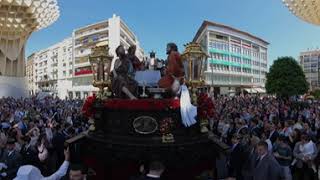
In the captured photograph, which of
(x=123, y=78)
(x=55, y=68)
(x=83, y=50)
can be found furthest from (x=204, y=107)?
(x=55, y=68)

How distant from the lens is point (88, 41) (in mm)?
117062

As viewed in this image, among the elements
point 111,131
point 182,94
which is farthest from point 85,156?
point 182,94

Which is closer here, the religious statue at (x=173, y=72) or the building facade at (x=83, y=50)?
the religious statue at (x=173, y=72)

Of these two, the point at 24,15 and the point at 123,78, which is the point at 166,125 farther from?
the point at 24,15

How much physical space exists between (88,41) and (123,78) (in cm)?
10877

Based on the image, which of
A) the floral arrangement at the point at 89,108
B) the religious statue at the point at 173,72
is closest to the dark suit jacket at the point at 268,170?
the religious statue at the point at 173,72

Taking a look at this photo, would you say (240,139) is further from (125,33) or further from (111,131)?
(125,33)

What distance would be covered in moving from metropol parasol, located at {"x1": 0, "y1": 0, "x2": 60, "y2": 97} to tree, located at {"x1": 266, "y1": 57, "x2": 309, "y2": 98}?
4037 centimetres

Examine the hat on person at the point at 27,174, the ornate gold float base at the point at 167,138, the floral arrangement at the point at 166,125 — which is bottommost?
the ornate gold float base at the point at 167,138

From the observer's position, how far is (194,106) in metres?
10.1

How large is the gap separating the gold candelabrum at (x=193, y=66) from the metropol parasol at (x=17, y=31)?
2418 inches

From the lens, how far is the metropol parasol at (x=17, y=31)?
68.1 metres

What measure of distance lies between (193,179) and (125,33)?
362 feet

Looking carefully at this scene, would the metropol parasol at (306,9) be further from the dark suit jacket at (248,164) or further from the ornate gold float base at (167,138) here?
the ornate gold float base at (167,138)
